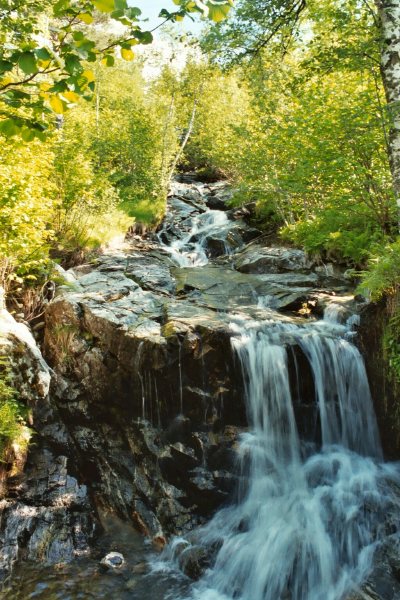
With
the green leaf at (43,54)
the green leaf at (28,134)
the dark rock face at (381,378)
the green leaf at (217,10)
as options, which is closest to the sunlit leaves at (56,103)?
the green leaf at (28,134)

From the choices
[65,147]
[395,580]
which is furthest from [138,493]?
[65,147]

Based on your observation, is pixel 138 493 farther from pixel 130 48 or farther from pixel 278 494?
pixel 130 48

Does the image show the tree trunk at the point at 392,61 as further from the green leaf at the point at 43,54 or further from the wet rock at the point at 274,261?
the green leaf at the point at 43,54

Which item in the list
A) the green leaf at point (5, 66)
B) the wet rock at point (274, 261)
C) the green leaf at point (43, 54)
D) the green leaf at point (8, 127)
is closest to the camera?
the green leaf at point (43, 54)

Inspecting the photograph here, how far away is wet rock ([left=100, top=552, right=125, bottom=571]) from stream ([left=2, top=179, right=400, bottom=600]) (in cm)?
12

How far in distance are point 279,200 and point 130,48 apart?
47.4 feet

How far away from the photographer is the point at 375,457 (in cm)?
784

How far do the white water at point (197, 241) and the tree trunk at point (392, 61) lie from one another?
870 centimetres

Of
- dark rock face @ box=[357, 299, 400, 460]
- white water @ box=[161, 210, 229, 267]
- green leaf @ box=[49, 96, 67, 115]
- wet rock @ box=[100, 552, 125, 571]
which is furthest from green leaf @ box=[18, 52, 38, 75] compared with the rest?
white water @ box=[161, 210, 229, 267]

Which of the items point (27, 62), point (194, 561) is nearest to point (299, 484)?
point (194, 561)

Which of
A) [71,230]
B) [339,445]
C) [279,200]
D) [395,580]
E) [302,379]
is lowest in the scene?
[395,580]

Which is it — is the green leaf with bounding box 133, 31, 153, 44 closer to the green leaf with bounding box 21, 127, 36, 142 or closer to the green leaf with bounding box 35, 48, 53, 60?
the green leaf with bounding box 35, 48, 53, 60

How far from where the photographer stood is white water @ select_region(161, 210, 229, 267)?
1594 cm

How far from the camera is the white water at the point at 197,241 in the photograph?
1594cm
